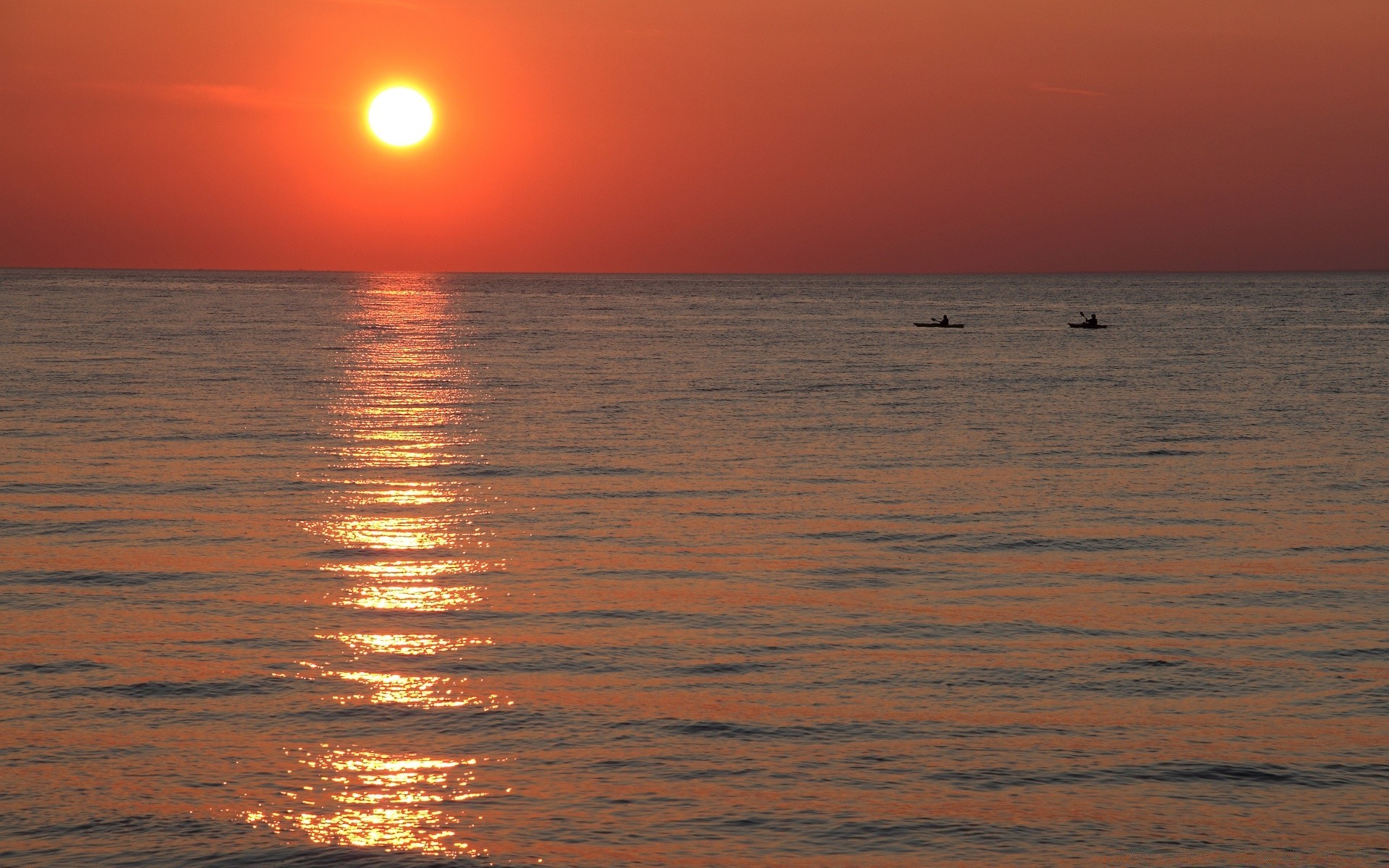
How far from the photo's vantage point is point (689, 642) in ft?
58.8

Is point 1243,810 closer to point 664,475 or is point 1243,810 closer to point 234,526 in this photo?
point 234,526

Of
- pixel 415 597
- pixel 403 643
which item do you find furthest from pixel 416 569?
pixel 403 643

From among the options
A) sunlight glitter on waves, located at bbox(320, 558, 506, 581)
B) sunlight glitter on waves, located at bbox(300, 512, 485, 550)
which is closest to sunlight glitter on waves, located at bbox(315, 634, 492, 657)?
sunlight glitter on waves, located at bbox(320, 558, 506, 581)

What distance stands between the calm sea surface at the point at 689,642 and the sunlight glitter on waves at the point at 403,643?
0.27ft

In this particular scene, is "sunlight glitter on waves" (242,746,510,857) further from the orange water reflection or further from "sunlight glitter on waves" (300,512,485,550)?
"sunlight glitter on waves" (300,512,485,550)

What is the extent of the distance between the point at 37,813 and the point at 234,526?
13.5 metres

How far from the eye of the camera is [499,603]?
20.0 metres

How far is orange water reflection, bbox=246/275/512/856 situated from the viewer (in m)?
12.3

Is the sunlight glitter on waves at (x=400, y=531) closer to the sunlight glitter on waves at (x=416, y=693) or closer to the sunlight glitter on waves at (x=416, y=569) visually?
the sunlight glitter on waves at (x=416, y=569)

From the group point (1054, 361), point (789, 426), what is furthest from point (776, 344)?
point (789, 426)

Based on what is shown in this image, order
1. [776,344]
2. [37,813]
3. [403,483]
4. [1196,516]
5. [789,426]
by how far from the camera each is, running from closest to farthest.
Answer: [37,813] < [1196,516] < [403,483] < [789,426] < [776,344]

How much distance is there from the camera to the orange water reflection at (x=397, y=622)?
40.4 feet

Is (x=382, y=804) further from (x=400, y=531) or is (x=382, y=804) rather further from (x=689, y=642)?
(x=400, y=531)

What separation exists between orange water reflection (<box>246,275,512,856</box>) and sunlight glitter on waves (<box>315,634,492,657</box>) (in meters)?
0.03
